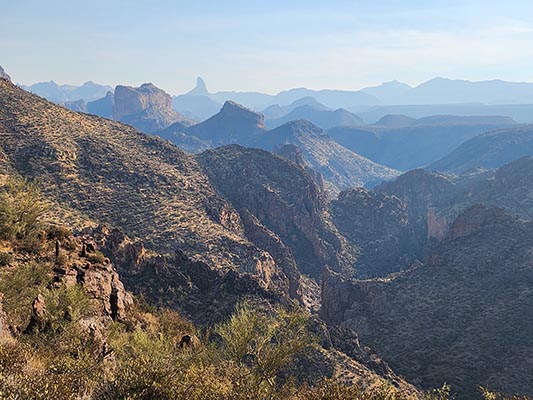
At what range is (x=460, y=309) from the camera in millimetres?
60688

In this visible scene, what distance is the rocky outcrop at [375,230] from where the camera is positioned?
376ft

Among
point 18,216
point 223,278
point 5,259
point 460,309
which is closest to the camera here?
point 5,259

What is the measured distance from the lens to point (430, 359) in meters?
52.3

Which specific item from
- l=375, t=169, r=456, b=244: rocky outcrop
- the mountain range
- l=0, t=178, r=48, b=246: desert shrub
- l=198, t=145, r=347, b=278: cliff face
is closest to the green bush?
l=0, t=178, r=48, b=246: desert shrub

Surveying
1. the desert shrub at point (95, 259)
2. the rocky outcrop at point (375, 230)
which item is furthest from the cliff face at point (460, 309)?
the desert shrub at point (95, 259)

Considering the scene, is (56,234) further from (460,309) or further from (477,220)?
→ (477,220)

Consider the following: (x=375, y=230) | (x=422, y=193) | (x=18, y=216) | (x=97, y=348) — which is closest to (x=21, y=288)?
(x=97, y=348)

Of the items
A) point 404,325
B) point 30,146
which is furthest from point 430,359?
point 30,146

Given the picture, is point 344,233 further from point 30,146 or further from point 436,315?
point 30,146

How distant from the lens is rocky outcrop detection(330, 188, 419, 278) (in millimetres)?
114625

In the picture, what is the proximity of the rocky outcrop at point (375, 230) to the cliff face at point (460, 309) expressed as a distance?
27.4 meters

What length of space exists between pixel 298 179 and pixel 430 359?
7939 cm

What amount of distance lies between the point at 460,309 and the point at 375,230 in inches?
2813

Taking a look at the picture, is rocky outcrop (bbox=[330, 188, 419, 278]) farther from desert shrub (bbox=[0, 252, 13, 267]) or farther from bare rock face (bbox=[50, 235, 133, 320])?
desert shrub (bbox=[0, 252, 13, 267])
